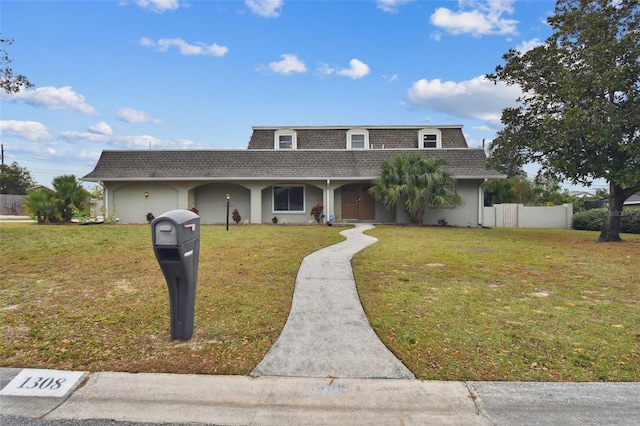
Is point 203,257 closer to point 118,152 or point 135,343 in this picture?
point 135,343

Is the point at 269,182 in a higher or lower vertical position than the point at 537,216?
higher

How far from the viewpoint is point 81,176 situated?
17844mm

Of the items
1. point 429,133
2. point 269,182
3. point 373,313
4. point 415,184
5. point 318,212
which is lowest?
point 373,313

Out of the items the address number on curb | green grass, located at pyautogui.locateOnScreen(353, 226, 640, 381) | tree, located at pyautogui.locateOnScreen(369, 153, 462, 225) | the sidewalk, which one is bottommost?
the sidewalk

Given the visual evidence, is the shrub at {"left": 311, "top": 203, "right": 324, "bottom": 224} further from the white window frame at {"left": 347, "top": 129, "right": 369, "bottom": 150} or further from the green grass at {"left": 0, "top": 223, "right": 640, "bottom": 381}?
the green grass at {"left": 0, "top": 223, "right": 640, "bottom": 381}

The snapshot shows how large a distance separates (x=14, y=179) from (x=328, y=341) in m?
57.5

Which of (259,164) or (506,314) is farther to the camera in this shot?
(259,164)

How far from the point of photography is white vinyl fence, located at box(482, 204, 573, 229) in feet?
69.2

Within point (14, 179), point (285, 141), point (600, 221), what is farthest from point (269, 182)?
point (14, 179)

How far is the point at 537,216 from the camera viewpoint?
842 inches

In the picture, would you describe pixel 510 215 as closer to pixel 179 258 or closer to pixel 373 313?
pixel 373 313

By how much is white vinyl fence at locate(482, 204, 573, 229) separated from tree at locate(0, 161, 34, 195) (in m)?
54.1

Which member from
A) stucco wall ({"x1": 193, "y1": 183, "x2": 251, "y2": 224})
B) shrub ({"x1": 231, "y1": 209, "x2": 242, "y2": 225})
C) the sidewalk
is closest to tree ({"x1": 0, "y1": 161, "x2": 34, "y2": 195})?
stucco wall ({"x1": 193, "y1": 183, "x2": 251, "y2": 224})

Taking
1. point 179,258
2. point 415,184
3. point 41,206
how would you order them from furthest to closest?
point 41,206
point 415,184
point 179,258
